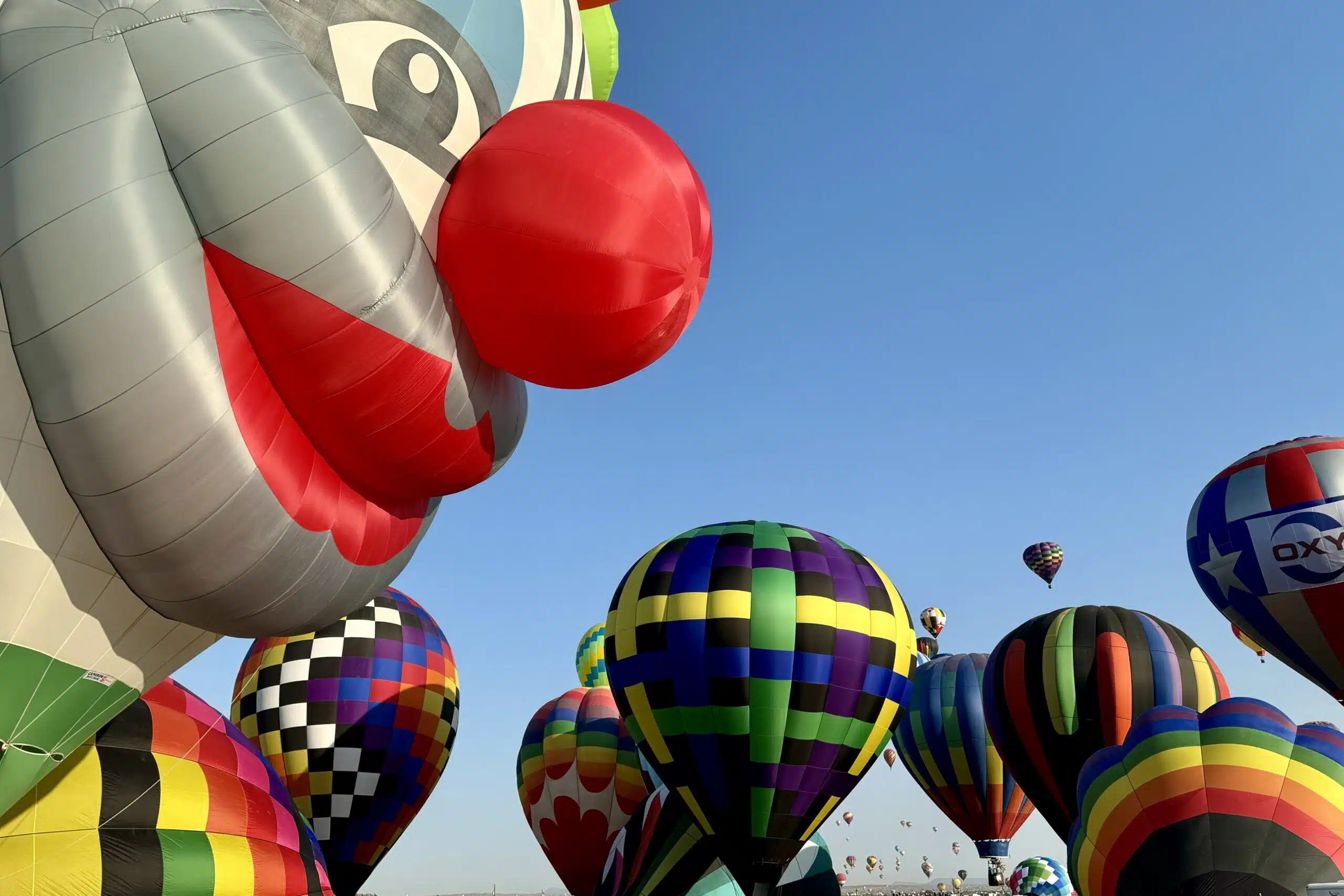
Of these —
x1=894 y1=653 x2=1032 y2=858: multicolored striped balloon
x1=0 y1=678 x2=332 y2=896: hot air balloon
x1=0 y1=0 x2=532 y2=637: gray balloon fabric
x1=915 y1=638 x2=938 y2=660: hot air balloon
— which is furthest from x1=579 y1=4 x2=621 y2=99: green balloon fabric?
x1=915 y1=638 x2=938 y2=660: hot air balloon

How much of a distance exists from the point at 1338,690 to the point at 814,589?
29.2ft

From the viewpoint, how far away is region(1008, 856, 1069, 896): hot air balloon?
22.8 m

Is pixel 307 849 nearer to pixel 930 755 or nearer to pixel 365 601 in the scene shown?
pixel 365 601

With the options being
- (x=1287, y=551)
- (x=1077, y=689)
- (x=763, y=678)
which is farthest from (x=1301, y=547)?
(x=763, y=678)

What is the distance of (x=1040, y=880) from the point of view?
75.7 feet

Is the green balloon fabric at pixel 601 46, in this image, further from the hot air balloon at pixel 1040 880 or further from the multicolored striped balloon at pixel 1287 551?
the hot air balloon at pixel 1040 880

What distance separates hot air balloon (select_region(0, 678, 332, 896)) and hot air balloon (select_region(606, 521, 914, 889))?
230 inches

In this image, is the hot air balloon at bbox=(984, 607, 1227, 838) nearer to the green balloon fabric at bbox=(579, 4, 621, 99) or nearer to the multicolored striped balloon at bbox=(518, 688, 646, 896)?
the multicolored striped balloon at bbox=(518, 688, 646, 896)

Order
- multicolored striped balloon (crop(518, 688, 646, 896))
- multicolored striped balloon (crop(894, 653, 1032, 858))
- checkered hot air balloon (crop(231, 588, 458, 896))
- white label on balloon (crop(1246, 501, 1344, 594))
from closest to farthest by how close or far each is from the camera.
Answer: checkered hot air balloon (crop(231, 588, 458, 896))
white label on balloon (crop(1246, 501, 1344, 594))
multicolored striped balloon (crop(518, 688, 646, 896))
multicolored striped balloon (crop(894, 653, 1032, 858))

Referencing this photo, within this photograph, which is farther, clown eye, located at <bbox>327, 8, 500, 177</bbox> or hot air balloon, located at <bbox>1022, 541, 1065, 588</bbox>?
hot air balloon, located at <bbox>1022, 541, 1065, 588</bbox>

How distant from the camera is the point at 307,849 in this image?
6.48 meters

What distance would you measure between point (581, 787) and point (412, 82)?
16532 millimetres

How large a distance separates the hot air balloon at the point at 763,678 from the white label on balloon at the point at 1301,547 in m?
6.59

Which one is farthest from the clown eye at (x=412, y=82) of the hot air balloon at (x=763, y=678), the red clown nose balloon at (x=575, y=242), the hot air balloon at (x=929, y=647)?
the hot air balloon at (x=929, y=647)
